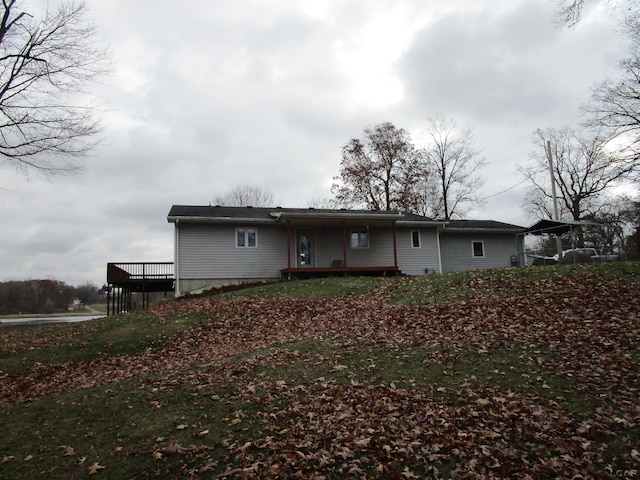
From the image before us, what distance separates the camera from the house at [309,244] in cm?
2103

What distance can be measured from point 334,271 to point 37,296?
147ft

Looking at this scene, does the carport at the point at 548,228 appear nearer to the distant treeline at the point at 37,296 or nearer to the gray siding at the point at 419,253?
the gray siding at the point at 419,253

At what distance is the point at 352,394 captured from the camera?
21.4 ft

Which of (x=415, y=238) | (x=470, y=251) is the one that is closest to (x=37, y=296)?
(x=415, y=238)

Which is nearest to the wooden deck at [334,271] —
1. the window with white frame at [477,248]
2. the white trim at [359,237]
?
the white trim at [359,237]

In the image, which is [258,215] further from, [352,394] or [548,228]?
[352,394]

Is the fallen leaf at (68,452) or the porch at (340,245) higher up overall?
the porch at (340,245)

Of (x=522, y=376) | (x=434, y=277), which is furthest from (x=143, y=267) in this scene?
(x=522, y=376)

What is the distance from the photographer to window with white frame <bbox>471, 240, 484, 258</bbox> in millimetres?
27062

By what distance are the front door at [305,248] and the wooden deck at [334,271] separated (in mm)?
779

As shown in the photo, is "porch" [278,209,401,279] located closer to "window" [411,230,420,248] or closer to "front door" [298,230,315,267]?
"front door" [298,230,315,267]

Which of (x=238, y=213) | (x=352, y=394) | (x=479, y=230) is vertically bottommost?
(x=352, y=394)

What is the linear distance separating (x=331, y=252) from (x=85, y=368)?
15.3 meters

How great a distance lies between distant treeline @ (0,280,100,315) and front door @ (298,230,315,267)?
39.8 meters
